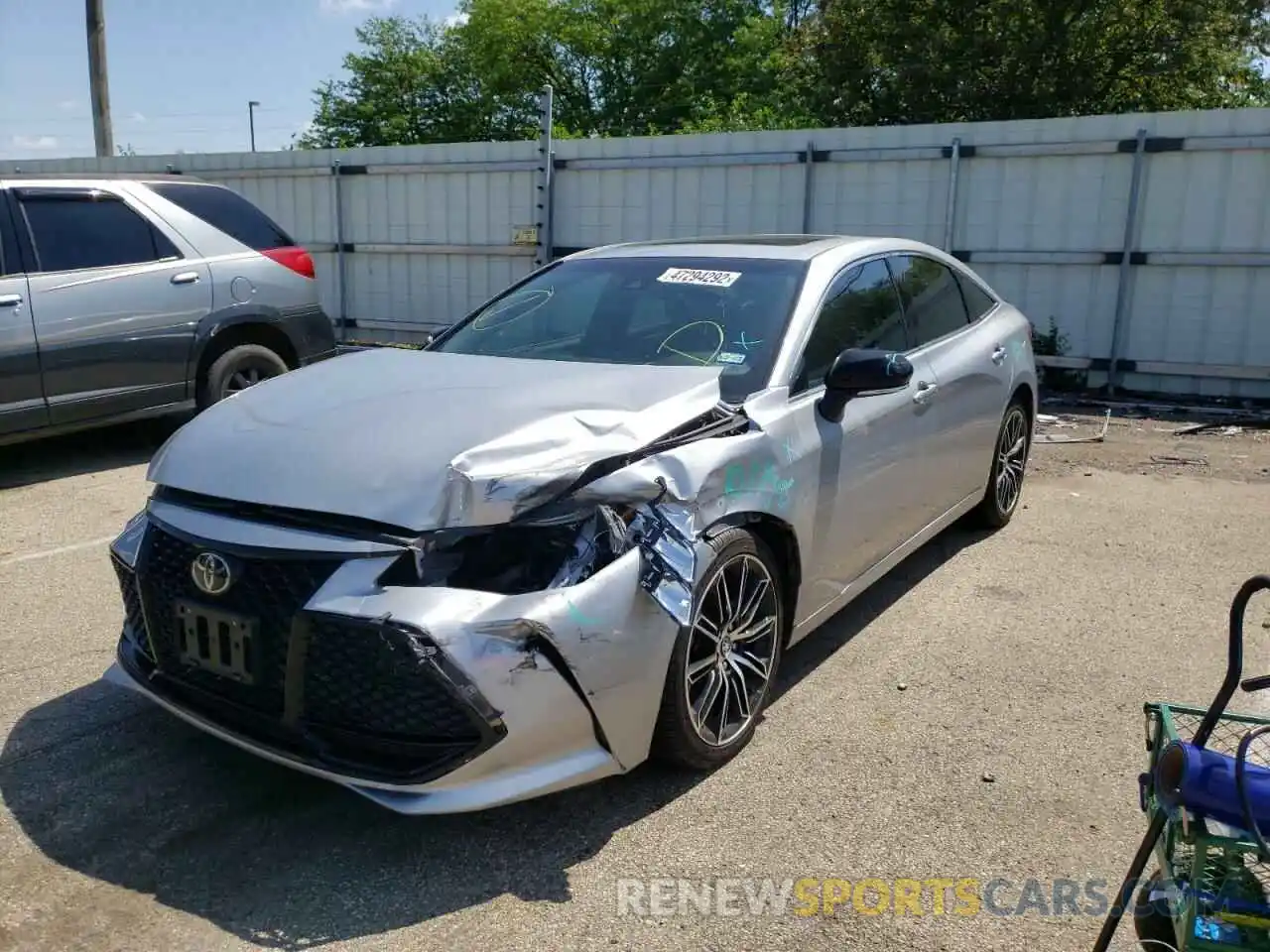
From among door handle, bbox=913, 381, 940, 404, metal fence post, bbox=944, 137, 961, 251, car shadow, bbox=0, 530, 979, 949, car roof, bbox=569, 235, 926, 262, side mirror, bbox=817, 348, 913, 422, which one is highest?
metal fence post, bbox=944, 137, 961, 251

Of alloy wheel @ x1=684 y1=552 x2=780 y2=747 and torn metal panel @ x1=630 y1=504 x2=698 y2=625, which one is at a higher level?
torn metal panel @ x1=630 y1=504 x2=698 y2=625

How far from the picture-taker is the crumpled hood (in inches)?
109

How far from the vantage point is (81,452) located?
775 centimetres

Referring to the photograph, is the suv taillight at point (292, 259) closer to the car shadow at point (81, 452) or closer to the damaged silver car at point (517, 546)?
the car shadow at point (81, 452)

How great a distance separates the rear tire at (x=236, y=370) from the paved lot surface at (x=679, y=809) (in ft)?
8.80

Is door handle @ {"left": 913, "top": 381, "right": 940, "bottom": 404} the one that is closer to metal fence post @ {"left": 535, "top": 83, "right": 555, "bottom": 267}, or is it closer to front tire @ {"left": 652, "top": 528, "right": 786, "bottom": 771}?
front tire @ {"left": 652, "top": 528, "right": 786, "bottom": 771}

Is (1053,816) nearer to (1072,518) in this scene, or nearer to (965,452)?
(965,452)

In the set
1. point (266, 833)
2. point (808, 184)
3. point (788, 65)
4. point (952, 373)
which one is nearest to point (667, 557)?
point (266, 833)

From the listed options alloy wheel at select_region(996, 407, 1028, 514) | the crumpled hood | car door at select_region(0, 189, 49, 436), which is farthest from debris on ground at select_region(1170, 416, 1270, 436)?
car door at select_region(0, 189, 49, 436)

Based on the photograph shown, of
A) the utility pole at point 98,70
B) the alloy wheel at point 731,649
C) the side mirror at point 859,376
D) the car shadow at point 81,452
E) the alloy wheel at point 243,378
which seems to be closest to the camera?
the alloy wheel at point 731,649

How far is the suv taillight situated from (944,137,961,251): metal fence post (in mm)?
5768

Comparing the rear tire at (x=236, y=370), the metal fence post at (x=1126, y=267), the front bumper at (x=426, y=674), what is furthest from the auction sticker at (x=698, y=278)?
the metal fence post at (x=1126, y=267)

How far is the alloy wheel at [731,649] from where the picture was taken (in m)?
3.17

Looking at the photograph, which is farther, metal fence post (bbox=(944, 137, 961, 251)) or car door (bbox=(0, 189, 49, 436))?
metal fence post (bbox=(944, 137, 961, 251))
